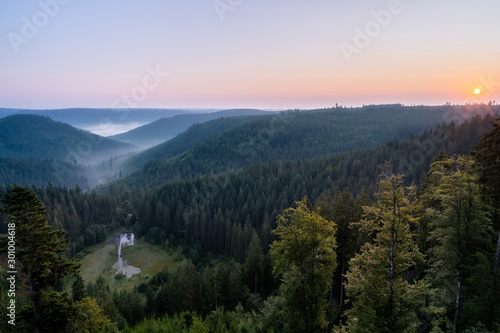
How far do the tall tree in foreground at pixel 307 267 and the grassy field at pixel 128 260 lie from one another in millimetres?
65479

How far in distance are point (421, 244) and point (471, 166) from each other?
13.0m

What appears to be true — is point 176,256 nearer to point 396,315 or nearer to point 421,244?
point 421,244

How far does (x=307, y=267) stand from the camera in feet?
62.5

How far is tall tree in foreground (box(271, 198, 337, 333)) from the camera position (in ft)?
62.6

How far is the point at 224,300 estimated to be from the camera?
148ft

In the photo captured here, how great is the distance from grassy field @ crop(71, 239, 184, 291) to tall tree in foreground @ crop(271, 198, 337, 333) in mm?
65479

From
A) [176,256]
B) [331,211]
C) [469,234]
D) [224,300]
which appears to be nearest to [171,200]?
[176,256]

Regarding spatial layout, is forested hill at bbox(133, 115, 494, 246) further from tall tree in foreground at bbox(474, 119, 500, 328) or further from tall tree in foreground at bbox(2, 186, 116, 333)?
tall tree in foreground at bbox(2, 186, 116, 333)

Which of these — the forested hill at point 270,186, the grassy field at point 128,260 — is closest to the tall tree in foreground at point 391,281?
the grassy field at point 128,260

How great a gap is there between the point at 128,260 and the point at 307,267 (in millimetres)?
86748

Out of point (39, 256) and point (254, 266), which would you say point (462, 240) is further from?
point (254, 266)

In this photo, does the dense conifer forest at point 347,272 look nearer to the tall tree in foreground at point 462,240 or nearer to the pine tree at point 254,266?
the tall tree in foreground at point 462,240

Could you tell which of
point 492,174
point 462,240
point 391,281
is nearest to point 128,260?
point 391,281

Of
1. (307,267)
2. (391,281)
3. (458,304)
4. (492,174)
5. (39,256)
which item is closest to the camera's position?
(391,281)
